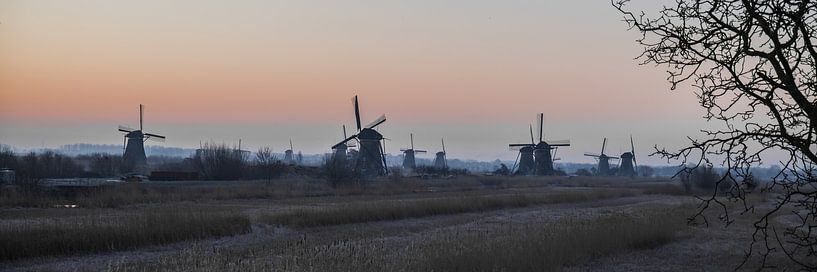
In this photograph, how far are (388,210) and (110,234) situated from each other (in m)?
15.9

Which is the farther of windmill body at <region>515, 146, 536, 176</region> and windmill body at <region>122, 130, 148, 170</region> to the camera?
windmill body at <region>515, 146, 536, 176</region>

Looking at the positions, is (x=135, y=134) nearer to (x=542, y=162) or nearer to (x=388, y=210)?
(x=542, y=162)

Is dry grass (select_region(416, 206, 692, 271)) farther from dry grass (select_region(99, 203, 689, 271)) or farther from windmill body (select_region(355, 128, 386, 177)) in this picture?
windmill body (select_region(355, 128, 386, 177))

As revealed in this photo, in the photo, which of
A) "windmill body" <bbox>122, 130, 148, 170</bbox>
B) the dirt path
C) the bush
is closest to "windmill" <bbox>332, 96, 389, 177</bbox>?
the bush

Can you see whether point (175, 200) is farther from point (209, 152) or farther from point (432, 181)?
point (432, 181)

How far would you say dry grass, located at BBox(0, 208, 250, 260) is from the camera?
19578 millimetres

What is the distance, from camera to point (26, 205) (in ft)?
130

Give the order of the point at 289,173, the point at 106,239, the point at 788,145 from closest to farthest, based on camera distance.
Answer: the point at 788,145
the point at 106,239
the point at 289,173

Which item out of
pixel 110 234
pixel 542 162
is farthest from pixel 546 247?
pixel 542 162

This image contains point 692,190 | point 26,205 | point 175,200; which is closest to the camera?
point 26,205

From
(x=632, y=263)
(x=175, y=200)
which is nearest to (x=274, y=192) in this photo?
(x=175, y=200)

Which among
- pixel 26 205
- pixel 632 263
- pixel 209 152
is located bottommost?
pixel 632 263

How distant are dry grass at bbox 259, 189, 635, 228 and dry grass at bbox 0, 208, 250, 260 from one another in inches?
155

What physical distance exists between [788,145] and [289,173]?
2932 inches
